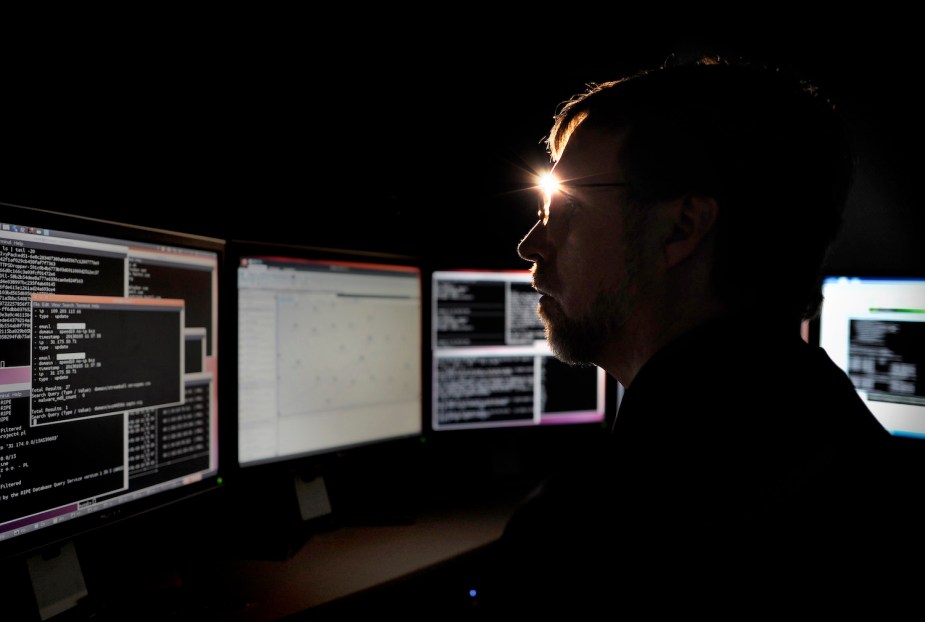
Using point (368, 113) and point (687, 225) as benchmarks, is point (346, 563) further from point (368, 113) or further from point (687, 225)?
point (368, 113)

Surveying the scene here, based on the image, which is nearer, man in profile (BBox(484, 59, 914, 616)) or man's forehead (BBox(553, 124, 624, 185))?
man in profile (BBox(484, 59, 914, 616))

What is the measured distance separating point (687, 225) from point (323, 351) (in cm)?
78

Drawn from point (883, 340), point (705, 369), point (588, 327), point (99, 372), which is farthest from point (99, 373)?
point (883, 340)

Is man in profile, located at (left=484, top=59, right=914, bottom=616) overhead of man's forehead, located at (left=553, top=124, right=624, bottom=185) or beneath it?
beneath

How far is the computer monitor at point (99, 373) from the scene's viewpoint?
741 millimetres

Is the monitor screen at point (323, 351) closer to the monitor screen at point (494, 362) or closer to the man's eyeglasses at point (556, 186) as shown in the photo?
the monitor screen at point (494, 362)

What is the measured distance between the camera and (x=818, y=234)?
2.19 feet

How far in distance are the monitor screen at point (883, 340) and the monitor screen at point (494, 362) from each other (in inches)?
25.3

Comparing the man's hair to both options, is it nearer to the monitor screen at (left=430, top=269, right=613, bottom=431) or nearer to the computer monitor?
the computer monitor

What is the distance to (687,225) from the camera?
0.67 meters

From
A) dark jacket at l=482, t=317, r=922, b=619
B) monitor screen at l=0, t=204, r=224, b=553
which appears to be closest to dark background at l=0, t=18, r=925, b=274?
monitor screen at l=0, t=204, r=224, b=553

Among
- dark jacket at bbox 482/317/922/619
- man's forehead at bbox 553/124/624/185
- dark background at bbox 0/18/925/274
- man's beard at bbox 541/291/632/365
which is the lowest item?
dark jacket at bbox 482/317/922/619

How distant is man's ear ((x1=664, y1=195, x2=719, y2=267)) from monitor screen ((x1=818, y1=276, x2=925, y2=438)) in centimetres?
101

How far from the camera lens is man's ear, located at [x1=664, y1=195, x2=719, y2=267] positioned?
2.14 ft
